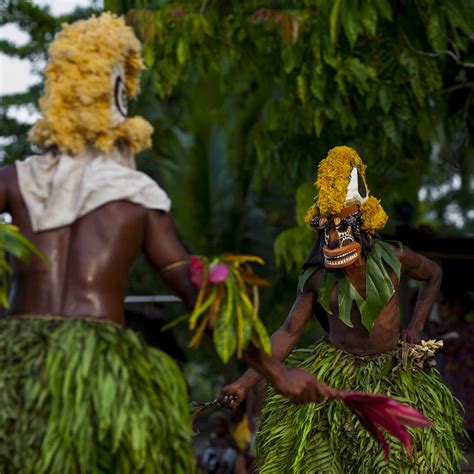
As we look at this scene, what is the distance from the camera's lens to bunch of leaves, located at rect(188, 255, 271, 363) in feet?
10.5

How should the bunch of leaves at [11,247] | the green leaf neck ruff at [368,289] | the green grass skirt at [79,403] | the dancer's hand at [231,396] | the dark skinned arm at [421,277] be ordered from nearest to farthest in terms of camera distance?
the green grass skirt at [79,403]
the bunch of leaves at [11,247]
the dancer's hand at [231,396]
the green leaf neck ruff at [368,289]
the dark skinned arm at [421,277]

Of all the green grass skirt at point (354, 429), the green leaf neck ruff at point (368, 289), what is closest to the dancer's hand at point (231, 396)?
the green grass skirt at point (354, 429)

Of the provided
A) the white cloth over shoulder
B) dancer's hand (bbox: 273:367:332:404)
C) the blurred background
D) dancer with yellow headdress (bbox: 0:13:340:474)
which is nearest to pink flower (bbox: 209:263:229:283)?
dancer with yellow headdress (bbox: 0:13:340:474)

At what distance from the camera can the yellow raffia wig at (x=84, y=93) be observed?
11.0 ft

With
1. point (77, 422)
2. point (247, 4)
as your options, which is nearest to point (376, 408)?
point (77, 422)

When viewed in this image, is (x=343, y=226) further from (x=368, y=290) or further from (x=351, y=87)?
(x=351, y=87)

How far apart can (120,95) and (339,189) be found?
5.64 feet

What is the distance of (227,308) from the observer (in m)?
A: 3.20

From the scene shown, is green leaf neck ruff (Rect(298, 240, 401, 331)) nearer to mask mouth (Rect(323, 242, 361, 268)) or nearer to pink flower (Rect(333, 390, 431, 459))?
mask mouth (Rect(323, 242, 361, 268))

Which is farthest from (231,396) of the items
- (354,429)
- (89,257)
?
(89,257)

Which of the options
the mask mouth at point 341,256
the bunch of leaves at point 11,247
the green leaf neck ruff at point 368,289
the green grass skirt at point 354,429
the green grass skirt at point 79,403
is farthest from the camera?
the green leaf neck ruff at point 368,289

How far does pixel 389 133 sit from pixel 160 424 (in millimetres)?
5330

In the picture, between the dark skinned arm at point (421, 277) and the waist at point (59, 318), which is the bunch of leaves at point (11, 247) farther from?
the dark skinned arm at point (421, 277)

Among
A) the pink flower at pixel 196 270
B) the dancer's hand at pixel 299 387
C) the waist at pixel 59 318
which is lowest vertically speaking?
the dancer's hand at pixel 299 387
